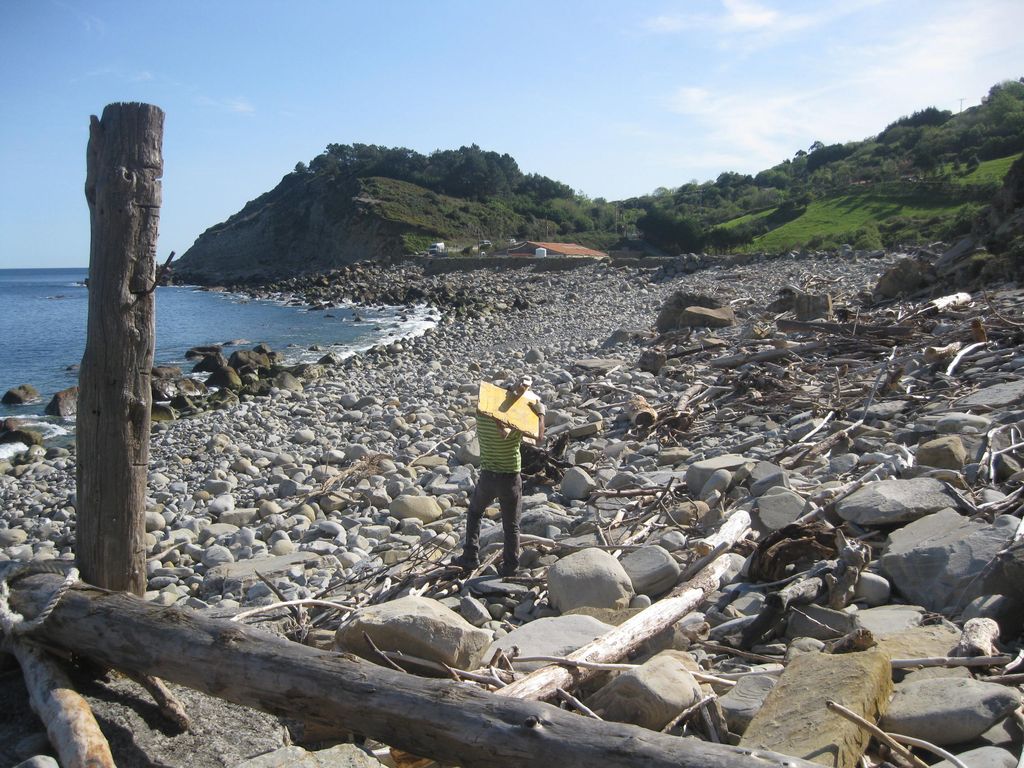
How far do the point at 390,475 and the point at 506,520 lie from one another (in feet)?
15.3

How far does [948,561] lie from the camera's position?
4.55 meters

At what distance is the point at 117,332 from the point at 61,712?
179 cm

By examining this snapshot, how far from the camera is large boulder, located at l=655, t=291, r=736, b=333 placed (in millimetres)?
18141

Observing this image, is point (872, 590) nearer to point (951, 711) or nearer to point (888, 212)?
point (951, 711)

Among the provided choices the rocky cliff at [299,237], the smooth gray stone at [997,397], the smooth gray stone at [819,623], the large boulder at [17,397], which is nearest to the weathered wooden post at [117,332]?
the smooth gray stone at [819,623]

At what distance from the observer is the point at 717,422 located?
33.7ft

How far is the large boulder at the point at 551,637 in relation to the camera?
4199 millimetres

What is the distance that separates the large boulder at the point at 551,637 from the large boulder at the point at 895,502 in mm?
2100

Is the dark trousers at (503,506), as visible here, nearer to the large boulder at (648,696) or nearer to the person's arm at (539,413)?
the person's arm at (539,413)

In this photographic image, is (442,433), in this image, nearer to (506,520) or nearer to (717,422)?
(717,422)

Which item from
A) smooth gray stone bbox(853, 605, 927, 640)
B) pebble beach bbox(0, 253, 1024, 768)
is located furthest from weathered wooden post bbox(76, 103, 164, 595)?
smooth gray stone bbox(853, 605, 927, 640)

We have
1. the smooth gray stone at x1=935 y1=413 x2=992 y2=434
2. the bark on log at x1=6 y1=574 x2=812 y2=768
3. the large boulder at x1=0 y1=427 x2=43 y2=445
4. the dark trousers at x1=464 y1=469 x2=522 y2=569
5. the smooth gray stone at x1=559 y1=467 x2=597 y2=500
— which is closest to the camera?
the bark on log at x1=6 y1=574 x2=812 y2=768

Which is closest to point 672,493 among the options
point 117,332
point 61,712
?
point 117,332

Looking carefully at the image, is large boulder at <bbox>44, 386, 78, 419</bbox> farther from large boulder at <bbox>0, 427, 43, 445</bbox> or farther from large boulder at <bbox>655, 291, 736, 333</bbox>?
large boulder at <bbox>655, 291, 736, 333</bbox>
